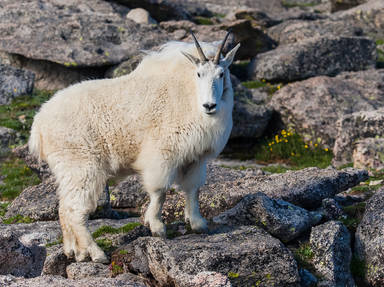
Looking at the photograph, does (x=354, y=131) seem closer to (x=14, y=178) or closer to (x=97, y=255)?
(x=14, y=178)

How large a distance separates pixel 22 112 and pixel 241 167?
7922mm

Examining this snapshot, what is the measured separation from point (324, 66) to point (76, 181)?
16644mm

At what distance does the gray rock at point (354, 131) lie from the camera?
16812mm

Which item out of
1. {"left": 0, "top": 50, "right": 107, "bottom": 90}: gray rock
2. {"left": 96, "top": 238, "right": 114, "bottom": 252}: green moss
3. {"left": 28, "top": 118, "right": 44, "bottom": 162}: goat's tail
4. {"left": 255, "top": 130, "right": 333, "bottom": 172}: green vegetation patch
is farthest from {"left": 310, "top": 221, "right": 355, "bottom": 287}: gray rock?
{"left": 0, "top": 50, "right": 107, "bottom": 90}: gray rock


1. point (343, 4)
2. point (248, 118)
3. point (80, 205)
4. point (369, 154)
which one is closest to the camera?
point (80, 205)

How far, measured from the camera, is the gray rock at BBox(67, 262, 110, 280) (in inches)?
323

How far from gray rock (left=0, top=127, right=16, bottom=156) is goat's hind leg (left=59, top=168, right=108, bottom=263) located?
9549 millimetres

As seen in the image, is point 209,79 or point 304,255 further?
point 304,255

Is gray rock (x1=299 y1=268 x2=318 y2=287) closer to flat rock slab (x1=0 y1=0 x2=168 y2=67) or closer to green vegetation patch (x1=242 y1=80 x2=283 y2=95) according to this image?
green vegetation patch (x1=242 y1=80 x2=283 y2=95)

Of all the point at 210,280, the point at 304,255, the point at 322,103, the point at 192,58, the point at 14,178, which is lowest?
the point at 14,178

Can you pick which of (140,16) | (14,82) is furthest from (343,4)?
(14,82)

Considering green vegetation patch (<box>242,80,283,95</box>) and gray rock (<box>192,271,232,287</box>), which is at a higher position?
gray rock (<box>192,271,232,287</box>)

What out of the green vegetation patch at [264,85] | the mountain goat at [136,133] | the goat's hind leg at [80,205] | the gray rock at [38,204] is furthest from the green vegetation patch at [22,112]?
the goat's hind leg at [80,205]

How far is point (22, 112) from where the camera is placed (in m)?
19.5
